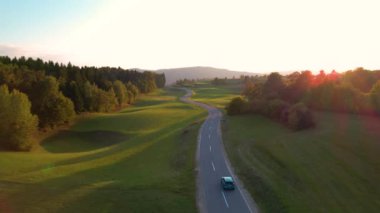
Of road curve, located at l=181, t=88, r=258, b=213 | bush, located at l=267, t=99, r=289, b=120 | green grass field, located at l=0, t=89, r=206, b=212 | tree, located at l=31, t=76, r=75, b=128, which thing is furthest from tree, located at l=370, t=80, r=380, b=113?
tree, located at l=31, t=76, r=75, b=128

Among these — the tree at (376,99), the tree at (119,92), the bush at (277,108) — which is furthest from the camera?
the tree at (119,92)

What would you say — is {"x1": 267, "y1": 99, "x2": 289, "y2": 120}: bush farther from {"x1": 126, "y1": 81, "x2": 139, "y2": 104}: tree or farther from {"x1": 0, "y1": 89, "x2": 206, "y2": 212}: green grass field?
{"x1": 126, "y1": 81, "x2": 139, "y2": 104}: tree

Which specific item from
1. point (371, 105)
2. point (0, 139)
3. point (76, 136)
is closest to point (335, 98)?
point (371, 105)

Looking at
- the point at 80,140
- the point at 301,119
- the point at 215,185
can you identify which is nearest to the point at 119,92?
the point at 80,140

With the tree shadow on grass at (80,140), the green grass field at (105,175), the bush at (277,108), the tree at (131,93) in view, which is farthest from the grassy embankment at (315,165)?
the tree at (131,93)

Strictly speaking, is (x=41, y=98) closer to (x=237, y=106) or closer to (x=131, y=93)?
(x=237, y=106)

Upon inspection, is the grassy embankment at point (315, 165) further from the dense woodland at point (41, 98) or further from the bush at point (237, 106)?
the dense woodland at point (41, 98)
